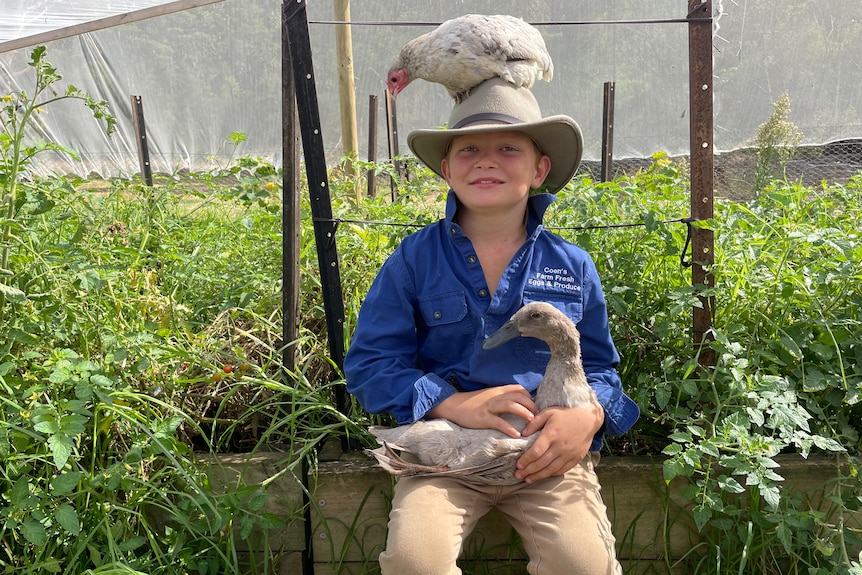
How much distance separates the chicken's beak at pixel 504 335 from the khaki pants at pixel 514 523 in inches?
13.9

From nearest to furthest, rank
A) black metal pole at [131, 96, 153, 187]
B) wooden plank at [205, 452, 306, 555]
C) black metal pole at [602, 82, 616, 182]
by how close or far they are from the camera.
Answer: wooden plank at [205, 452, 306, 555] → black metal pole at [602, 82, 616, 182] → black metal pole at [131, 96, 153, 187]

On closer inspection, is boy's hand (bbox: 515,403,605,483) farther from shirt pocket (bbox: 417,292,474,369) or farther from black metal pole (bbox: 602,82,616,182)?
black metal pole (bbox: 602,82,616,182)

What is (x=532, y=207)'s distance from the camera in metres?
2.06

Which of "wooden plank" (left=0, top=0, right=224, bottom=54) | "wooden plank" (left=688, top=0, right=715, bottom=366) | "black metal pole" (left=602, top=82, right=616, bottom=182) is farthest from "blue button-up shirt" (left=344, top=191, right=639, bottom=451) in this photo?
"wooden plank" (left=0, top=0, right=224, bottom=54)

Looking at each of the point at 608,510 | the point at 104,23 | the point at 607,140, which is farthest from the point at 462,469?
the point at 104,23

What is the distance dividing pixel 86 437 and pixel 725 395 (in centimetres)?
189

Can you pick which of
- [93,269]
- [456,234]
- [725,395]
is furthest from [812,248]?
[93,269]

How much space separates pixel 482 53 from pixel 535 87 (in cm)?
628

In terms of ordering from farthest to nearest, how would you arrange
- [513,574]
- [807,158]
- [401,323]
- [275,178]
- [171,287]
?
[807,158] → [275,178] → [171,287] → [513,574] → [401,323]

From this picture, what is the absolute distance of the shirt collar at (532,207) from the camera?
201cm

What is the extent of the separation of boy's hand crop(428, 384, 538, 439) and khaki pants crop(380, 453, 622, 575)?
157mm

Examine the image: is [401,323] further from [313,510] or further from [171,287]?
[171,287]

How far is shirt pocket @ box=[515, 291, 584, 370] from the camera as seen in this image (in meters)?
1.96

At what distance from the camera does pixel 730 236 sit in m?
2.16
